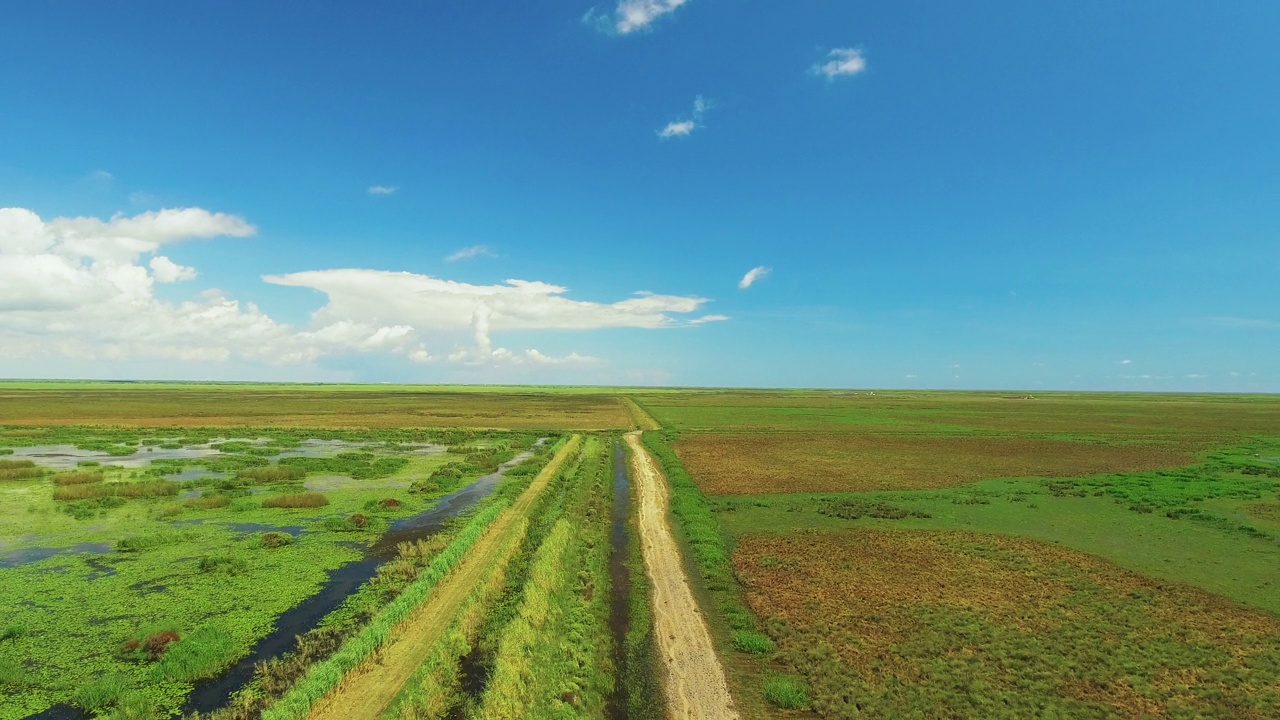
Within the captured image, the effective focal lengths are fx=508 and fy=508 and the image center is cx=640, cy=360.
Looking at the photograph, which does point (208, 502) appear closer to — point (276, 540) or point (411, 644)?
point (276, 540)

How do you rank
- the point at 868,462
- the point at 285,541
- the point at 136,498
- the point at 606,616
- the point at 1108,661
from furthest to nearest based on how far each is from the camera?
the point at 868,462, the point at 136,498, the point at 285,541, the point at 606,616, the point at 1108,661

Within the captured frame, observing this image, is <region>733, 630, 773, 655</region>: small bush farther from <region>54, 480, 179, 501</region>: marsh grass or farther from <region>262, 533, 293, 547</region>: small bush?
<region>54, 480, 179, 501</region>: marsh grass

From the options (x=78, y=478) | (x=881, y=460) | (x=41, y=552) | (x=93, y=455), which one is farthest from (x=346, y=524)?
(x=881, y=460)

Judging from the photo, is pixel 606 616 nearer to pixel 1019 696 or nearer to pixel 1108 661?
pixel 1019 696

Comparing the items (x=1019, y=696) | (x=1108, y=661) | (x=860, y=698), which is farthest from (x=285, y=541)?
(x=1108, y=661)

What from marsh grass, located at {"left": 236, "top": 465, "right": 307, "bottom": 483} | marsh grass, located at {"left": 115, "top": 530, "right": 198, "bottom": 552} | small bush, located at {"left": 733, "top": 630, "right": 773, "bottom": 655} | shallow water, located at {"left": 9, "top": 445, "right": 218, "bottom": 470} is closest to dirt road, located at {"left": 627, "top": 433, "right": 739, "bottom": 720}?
small bush, located at {"left": 733, "top": 630, "right": 773, "bottom": 655}

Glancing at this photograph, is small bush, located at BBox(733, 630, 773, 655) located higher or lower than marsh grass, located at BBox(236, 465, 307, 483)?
lower
